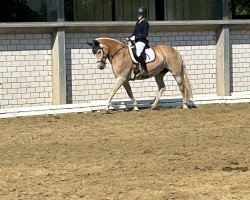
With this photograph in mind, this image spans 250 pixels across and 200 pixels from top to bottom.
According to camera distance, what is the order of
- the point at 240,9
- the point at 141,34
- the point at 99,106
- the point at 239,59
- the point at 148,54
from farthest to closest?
the point at 240,9
the point at 239,59
the point at 99,106
the point at 148,54
the point at 141,34

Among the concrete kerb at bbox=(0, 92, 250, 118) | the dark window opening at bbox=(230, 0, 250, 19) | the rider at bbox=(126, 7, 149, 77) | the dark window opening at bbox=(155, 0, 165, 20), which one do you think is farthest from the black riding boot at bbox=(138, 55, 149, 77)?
the dark window opening at bbox=(230, 0, 250, 19)

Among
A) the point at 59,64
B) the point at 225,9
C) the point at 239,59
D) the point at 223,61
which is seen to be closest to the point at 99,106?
the point at 59,64

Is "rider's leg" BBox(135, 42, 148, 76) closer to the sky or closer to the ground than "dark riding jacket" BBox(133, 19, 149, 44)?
closer to the ground

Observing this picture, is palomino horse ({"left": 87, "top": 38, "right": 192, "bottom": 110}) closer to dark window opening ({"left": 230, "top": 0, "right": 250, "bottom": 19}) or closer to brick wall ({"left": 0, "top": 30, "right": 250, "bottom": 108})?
brick wall ({"left": 0, "top": 30, "right": 250, "bottom": 108})

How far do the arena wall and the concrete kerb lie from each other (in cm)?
103

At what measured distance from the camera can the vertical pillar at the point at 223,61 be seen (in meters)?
17.6

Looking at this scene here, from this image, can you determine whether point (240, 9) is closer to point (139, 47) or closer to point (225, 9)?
point (225, 9)

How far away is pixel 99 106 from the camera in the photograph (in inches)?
588

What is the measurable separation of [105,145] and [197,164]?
2.23m

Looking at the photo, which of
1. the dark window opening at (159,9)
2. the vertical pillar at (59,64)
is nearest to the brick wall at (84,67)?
the vertical pillar at (59,64)

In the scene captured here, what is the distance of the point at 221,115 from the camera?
13.4 metres

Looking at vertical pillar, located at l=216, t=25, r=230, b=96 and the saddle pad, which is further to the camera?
vertical pillar, located at l=216, t=25, r=230, b=96

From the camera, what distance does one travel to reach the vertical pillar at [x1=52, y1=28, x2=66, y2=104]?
617 inches

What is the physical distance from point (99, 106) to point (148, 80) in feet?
9.01
